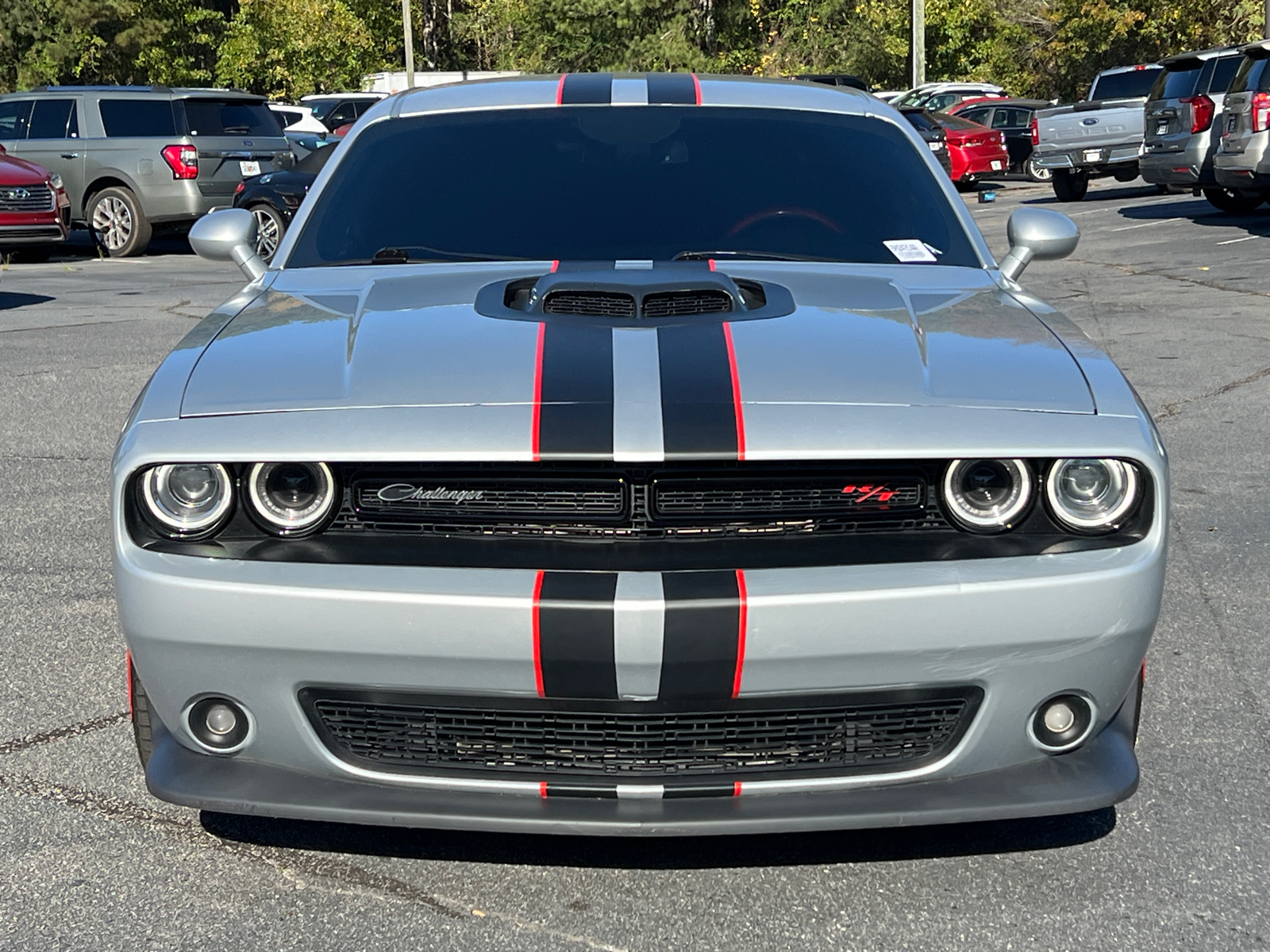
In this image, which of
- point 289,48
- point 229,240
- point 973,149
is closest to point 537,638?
point 229,240

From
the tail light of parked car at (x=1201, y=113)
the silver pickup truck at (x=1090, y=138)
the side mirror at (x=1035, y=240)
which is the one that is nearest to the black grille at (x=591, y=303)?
the side mirror at (x=1035, y=240)

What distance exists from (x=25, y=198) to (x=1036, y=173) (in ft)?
53.9

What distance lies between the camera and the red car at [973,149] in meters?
24.9

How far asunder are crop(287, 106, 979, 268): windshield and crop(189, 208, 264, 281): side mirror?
22 centimetres

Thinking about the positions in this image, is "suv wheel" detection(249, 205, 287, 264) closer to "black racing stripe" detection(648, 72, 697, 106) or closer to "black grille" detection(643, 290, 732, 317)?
"black racing stripe" detection(648, 72, 697, 106)

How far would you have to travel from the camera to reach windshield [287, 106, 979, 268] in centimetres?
391

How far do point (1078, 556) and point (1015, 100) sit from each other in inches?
1069

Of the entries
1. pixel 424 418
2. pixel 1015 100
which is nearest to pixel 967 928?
pixel 424 418

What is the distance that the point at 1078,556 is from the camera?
2.68m

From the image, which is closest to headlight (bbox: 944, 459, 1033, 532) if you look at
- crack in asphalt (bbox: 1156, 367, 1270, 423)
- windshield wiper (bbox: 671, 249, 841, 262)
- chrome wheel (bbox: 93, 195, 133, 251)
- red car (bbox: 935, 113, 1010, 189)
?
windshield wiper (bbox: 671, 249, 841, 262)

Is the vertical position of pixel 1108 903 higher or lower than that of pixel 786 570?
lower

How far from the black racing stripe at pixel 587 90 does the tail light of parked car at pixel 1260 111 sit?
1230cm

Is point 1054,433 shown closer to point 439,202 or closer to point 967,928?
point 967,928

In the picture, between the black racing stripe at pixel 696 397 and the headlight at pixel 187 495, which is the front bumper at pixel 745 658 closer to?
the headlight at pixel 187 495
